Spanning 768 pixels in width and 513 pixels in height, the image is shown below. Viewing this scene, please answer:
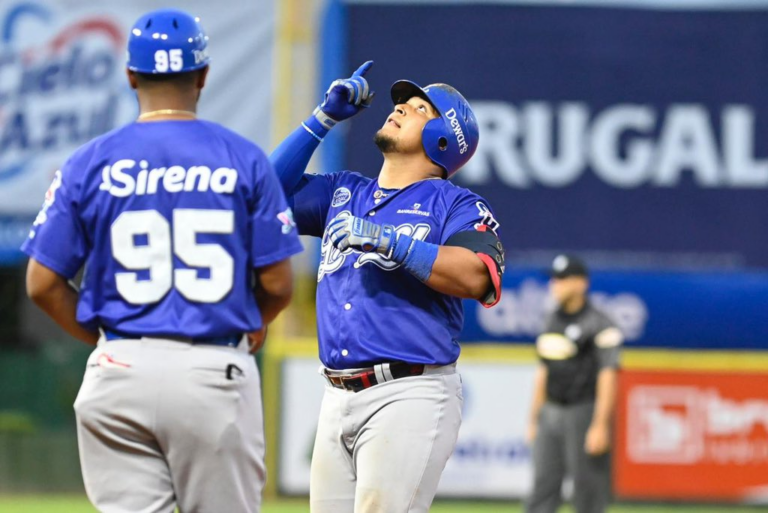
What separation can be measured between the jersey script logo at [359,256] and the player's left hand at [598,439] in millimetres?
4370

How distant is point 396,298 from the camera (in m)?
4.78

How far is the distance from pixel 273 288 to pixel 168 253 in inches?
14.5

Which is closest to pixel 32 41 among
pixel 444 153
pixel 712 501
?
pixel 712 501

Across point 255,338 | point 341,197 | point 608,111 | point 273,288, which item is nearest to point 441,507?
point 608,111

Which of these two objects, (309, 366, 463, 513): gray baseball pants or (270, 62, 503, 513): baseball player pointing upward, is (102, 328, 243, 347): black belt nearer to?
(270, 62, 503, 513): baseball player pointing upward

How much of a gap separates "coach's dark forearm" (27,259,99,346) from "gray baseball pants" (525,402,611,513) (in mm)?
5596

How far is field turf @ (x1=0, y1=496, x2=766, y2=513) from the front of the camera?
11.4 m

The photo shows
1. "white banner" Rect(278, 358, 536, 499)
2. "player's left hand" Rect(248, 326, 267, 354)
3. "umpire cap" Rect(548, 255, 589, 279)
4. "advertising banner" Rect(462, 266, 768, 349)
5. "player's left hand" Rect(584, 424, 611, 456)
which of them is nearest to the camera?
"player's left hand" Rect(248, 326, 267, 354)

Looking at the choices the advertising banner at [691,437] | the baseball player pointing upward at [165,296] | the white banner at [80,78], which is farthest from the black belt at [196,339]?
the white banner at [80,78]

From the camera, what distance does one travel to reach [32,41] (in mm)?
12711

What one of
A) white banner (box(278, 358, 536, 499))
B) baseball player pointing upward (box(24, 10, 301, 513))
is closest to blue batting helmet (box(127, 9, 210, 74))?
baseball player pointing upward (box(24, 10, 301, 513))

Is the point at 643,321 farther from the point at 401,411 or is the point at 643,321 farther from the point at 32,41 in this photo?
the point at 401,411

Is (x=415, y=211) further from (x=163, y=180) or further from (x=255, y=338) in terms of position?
(x=163, y=180)

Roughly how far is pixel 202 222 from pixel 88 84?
9406 mm
